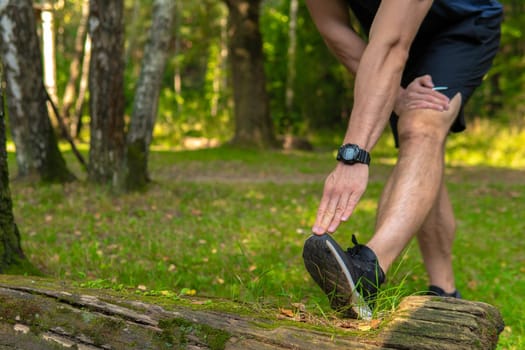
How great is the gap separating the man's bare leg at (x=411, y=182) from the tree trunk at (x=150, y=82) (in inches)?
225

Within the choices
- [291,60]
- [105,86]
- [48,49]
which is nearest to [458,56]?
[105,86]

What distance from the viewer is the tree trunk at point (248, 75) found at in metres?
17.7

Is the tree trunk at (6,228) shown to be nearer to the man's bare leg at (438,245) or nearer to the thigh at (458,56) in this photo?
the thigh at (458,56)

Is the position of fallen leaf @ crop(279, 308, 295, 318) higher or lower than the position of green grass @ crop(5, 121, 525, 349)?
higher

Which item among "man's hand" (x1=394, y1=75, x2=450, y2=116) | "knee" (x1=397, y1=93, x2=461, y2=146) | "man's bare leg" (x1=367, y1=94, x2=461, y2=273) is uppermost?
"man's hand" (x1=394, y1=75, x2=450, y2=116)

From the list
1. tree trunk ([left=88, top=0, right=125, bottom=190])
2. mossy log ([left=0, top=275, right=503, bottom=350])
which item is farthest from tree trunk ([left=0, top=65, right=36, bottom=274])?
tree trunk ([left=88, top=0, right=125, bottom=190])

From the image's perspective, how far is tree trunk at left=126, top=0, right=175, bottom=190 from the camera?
8.20 metres

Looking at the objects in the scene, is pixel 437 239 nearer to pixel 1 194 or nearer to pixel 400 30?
pixel 400 30

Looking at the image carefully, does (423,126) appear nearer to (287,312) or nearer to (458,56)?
(458,56)

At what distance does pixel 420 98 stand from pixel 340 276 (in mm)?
986

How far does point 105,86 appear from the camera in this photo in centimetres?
757

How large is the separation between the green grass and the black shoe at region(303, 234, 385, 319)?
7 cm

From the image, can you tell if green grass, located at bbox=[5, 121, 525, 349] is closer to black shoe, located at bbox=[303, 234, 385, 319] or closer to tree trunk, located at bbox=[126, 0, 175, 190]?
black shoe, located at bbox=[303, 234, 385, 319]

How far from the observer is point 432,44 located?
2.99 m
